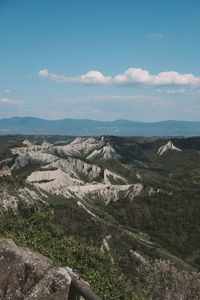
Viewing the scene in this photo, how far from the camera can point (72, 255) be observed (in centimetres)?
5312

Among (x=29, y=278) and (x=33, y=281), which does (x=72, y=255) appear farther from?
(x=33, y=281)

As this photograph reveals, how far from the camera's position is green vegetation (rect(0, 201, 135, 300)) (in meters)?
43.9

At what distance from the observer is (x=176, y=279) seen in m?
62.9

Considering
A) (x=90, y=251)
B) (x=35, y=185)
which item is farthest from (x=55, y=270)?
(x=35, y=185)

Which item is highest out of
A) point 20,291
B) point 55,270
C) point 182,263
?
point 55,270

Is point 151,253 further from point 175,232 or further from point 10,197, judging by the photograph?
point 10,197

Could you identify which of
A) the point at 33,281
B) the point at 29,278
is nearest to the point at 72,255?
the point at 29,278

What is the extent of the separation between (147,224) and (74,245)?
133 m

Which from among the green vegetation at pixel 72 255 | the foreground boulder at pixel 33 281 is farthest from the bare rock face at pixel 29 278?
the green vegetation at pixel 72 255

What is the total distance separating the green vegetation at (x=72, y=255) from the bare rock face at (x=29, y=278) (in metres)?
9.95

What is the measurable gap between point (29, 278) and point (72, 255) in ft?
87.6

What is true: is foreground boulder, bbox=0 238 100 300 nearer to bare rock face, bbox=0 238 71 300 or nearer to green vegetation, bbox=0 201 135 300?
bare rock face, bbox=0 238 71 300

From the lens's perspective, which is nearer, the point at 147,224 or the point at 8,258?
the point at 8,258

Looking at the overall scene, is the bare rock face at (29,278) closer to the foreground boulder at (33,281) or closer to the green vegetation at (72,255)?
the foreground boulder at (33,281)
